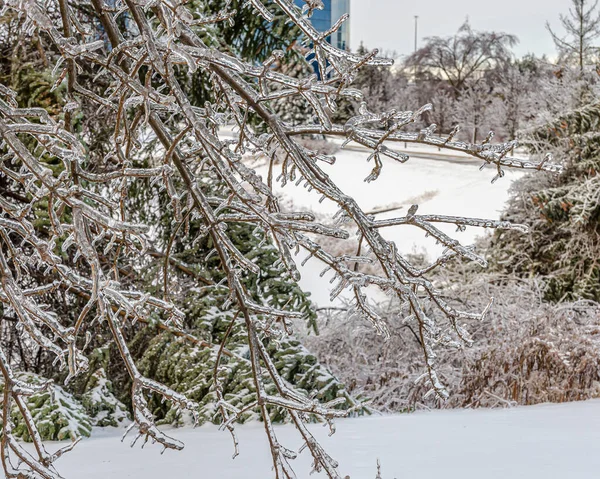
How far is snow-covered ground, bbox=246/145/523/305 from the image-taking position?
12.2 meters

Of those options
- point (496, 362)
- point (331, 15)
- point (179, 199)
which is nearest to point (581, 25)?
point (331, 15)

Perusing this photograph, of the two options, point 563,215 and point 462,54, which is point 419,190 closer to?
point 462,54

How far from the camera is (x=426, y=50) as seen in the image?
1897 centimetres

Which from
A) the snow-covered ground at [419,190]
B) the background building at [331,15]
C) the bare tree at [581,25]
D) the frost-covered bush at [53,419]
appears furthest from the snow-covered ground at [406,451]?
the background building at [331,15]

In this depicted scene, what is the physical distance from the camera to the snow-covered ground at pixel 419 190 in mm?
12211

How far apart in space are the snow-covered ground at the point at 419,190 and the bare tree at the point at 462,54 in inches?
160

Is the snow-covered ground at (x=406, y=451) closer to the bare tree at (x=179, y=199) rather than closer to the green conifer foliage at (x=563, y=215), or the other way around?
the bare tree at (x=179, y=199)

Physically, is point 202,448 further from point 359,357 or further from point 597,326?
point 597,326

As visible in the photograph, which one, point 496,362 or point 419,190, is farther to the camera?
point 419,190

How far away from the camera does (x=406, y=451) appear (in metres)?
2.35

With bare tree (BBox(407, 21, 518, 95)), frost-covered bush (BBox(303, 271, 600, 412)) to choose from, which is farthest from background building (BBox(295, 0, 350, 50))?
frost-covered bush (BBox(303, 271, 600, 412))

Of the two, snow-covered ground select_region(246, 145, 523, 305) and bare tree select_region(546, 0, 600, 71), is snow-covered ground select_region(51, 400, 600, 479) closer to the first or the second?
snow-covered ground select_region(246, 145, 523, 305)

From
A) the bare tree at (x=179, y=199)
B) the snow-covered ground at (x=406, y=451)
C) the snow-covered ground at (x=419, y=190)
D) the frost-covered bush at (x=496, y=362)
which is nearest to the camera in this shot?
the bare tree at (x=179, y=199)

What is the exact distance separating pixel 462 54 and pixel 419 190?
21.2 ft
